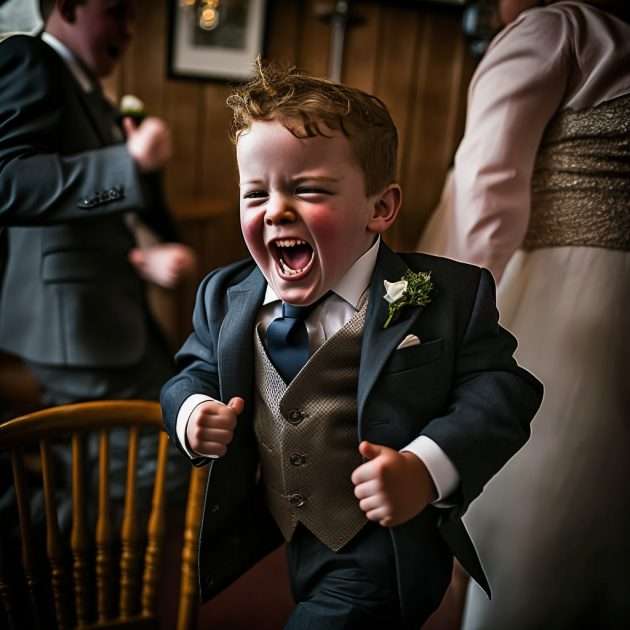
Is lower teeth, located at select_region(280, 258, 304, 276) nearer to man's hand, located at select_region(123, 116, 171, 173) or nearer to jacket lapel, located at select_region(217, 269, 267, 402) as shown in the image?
jacket lapel, located at select_region(217, 269, 267, 402)

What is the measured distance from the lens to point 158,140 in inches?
38.1

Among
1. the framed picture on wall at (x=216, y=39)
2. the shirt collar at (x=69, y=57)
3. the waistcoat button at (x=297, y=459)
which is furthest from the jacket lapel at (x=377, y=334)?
the framed picture on wall at (x=216, y=39)

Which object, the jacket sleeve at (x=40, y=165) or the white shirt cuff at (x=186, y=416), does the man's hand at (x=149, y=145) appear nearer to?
the jacket sleeve at (x=40, y=165)

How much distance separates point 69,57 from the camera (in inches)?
45.1

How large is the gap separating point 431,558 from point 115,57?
96 centimetres

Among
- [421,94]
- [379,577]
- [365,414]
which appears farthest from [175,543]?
[421,94]

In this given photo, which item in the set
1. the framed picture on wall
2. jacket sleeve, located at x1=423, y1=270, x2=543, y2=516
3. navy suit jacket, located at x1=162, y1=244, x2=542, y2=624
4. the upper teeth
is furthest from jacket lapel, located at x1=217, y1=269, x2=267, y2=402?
the framed picture on wall

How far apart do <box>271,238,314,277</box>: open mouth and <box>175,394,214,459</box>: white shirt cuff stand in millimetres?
181

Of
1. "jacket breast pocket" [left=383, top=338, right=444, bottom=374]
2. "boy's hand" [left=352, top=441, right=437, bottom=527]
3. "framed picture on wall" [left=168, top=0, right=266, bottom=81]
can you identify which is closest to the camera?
"boy's hand" [left=352, top=441, right=437, bottom=527]

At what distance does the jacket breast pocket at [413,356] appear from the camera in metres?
0.75

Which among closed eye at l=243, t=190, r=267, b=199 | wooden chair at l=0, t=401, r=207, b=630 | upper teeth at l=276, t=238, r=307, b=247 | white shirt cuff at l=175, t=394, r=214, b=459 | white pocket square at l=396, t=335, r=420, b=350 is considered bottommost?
wooden chair at l=0, t=401, r=207, b=630

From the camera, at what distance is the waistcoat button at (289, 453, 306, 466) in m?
0.82

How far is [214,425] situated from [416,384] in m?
0.22

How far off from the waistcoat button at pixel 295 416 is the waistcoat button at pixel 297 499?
0.10 metres
